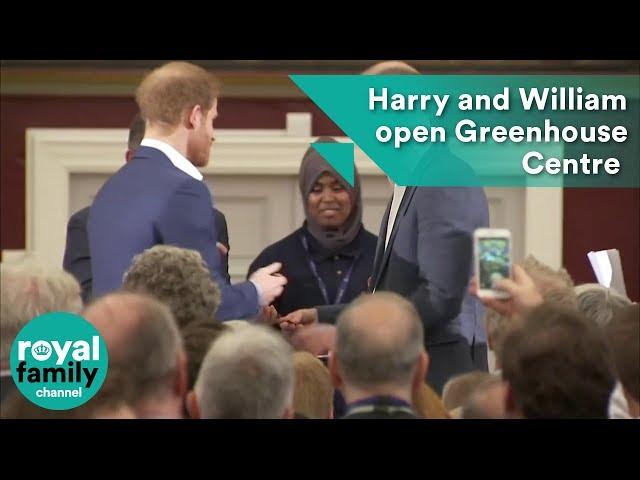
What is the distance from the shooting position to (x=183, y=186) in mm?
3742

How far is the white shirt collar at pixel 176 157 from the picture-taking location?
3.75 metres

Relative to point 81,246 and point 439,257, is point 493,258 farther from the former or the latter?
point 81,246

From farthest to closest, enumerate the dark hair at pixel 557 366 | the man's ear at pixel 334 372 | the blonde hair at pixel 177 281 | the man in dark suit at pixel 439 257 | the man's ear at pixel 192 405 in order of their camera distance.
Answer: the man in dark suit at pixel 439 257 → the blonde hair at pixel 177 281 → the man's ear at pixel 334 372 → the man's ear at pixel 192 405 → the dark hair at pixel 557 366

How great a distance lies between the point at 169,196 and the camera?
3729 millimetres

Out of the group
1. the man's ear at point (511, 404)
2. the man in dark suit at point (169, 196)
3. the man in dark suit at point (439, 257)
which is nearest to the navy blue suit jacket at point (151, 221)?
the man in dark suit at point (169, 196)

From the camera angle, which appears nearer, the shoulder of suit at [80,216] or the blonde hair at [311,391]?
the blonde hair at [311,391]

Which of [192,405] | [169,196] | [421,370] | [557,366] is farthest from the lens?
[169,196]

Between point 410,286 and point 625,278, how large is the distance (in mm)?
492

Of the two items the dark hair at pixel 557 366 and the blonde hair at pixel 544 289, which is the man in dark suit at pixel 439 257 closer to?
the blonde hair at pixel 544 289

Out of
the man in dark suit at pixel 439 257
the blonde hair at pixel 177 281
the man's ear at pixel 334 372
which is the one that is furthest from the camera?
the man in dark suit at pixel 439 257

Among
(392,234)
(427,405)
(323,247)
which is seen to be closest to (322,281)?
(323,247)

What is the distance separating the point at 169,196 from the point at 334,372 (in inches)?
22.3

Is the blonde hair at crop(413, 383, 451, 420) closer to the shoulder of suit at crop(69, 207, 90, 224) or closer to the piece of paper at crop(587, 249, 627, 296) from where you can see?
the piece of paper at crop(587, 249, 627, 296)

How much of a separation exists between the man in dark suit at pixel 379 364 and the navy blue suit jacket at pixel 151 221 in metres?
0.32
